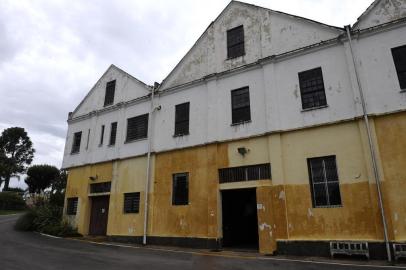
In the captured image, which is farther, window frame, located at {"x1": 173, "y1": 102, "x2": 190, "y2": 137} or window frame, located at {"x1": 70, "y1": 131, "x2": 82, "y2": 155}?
window frame, located at {"x1": 70, "y1": 131, "x2": 82, "y2": 155}

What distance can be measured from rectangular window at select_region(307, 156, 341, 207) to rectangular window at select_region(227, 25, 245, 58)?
258 inches

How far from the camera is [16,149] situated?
5334cm

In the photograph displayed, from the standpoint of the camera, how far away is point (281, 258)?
1048cm

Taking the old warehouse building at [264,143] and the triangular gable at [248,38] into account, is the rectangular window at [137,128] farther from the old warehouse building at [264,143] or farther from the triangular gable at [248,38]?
the triangular gable at [248,38]

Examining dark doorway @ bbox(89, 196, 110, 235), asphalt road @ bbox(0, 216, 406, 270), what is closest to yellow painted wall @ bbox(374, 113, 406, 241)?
asphalt road @ bbox(0, 216, 406, 270)

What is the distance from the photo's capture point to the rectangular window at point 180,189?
1454cm

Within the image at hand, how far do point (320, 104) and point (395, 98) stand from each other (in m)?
2.58

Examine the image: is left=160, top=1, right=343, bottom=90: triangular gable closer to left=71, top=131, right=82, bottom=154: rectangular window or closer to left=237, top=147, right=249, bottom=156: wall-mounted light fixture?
left=237, top=147, right=249, bottom=156: wall-mounted light fixture

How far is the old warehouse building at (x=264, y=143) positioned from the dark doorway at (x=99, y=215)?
0.10 meters

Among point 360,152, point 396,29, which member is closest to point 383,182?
point 360,152

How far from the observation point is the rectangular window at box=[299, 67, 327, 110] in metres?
12.2

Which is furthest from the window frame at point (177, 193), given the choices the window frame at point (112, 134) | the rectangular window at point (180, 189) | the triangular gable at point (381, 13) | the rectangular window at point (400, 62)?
the triangular gable at point (381, 13)

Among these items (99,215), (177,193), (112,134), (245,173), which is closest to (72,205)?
(99,215)

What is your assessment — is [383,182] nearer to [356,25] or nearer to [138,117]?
[356,25]
